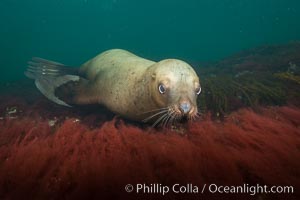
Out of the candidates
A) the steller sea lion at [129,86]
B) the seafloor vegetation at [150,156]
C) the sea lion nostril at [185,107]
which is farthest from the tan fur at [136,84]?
the seafloor vegetation at [150,156]

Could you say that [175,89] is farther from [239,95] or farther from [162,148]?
[239,95]

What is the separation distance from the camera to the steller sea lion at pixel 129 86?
315 centimetres

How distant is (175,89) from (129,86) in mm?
1229

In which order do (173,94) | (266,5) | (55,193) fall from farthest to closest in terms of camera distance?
(266,5) < (173,94) < (55,193)

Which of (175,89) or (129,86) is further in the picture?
(129,86)

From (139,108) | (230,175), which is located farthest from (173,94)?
(230,175)

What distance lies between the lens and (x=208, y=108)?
4.40 m

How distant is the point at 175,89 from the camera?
3133mm

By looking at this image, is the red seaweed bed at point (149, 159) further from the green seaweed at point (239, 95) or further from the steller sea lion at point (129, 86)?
the green seaweed at point (239, 95)

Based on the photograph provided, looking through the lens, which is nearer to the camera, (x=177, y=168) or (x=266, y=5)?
(x=177, y=168)

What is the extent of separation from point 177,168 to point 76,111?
131 inches

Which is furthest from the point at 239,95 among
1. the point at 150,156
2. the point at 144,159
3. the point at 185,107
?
the point at 144,159

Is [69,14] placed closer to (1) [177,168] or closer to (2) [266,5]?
(2) [266,5]

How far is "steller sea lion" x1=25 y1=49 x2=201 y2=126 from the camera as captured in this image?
124 inches
